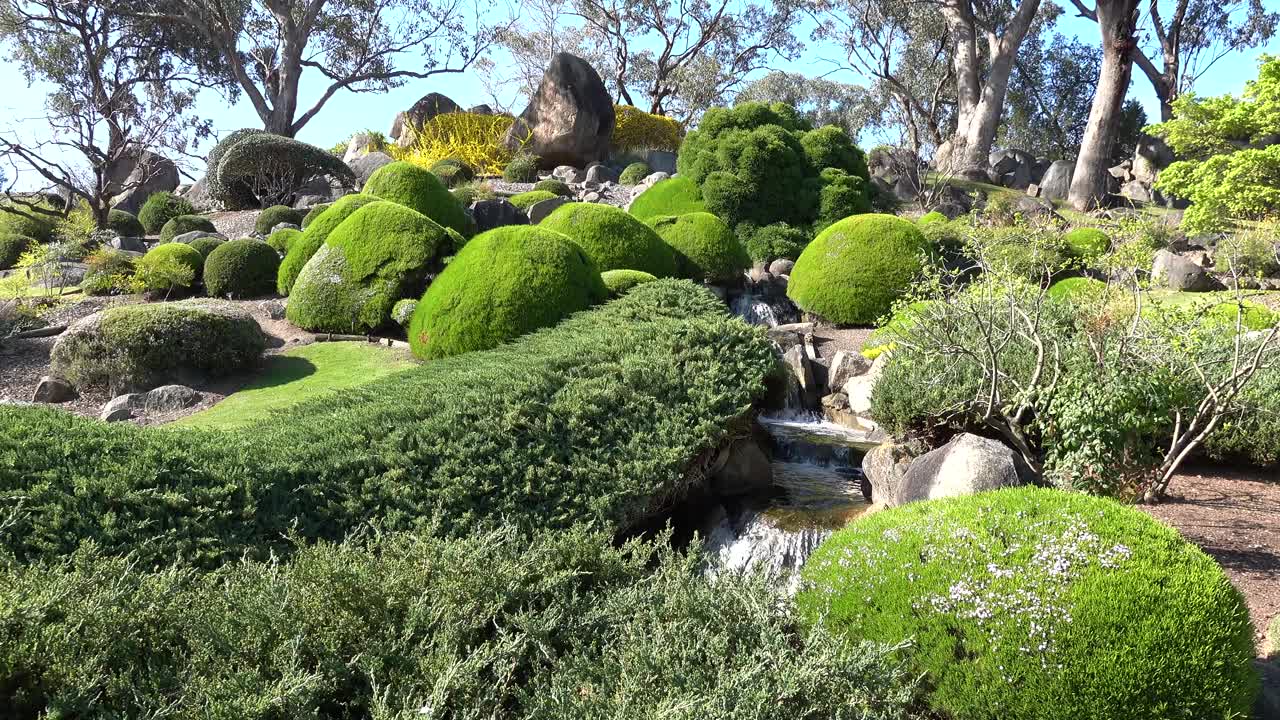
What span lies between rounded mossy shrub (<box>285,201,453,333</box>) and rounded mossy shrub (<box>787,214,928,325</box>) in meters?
7.11

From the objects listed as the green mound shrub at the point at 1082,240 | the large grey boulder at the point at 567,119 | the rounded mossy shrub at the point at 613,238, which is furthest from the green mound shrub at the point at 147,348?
the large grey boulder at the point at 567,119

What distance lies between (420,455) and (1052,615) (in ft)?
13.8

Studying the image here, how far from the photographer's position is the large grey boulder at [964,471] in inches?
231

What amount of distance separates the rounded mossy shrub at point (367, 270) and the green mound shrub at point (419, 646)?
9.02 m

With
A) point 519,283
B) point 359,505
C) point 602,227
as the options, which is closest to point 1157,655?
point 359,505

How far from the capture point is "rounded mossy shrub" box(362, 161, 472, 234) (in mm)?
15758

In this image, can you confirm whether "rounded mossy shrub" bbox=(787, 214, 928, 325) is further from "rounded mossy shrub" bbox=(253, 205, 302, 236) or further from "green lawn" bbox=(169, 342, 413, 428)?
"rounded mossy shrub" bbox=(253, 205, 302, 236)

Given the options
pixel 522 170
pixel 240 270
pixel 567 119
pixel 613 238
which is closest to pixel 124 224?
pixel 240 270

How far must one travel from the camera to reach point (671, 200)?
64.5 feet

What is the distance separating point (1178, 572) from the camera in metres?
3.59

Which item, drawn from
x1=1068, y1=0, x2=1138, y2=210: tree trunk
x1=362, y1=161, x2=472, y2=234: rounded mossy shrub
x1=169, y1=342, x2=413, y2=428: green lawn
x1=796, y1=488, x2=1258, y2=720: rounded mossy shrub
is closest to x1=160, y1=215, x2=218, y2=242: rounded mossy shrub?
x1=362, y1=161, x2=472, y2=234: rounded mossy shrub

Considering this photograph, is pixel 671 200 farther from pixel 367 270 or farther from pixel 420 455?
pixel 420 455

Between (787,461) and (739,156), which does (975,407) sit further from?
(739,156)

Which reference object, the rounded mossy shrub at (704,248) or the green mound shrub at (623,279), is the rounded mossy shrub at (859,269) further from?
the green mound shrub at (623,279)
